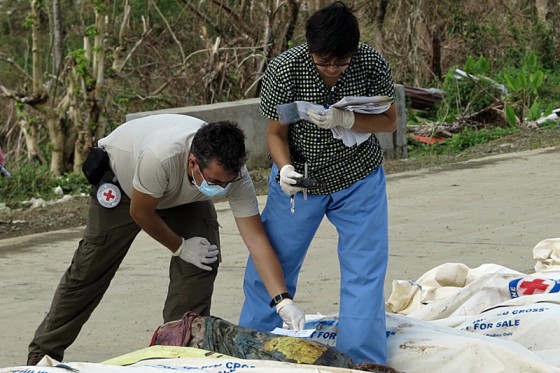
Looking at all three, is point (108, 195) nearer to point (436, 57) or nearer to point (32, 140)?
point (32, 140)

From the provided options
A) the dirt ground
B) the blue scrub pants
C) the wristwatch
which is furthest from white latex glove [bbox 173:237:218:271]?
the dirt ground

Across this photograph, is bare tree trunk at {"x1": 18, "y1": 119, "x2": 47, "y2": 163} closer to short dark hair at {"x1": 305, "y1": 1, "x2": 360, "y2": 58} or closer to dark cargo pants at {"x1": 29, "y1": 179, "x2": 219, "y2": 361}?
dark cargo pants at {"x1": 29, "y1": 179, "x2": 219, "y2": 361}

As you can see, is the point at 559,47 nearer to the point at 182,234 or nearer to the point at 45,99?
the point at 45,99

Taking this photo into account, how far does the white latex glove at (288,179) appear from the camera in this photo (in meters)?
4.37

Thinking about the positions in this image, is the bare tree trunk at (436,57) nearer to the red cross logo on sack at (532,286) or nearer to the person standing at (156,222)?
the red cross logo on sack at (532,286)

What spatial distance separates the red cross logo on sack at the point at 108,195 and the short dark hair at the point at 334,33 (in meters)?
1.12

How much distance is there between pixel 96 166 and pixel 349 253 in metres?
1.15

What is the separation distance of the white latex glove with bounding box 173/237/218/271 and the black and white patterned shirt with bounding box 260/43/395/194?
590 mm

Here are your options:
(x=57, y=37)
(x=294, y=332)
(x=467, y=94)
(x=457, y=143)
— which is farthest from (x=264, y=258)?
(x=57, y=37)

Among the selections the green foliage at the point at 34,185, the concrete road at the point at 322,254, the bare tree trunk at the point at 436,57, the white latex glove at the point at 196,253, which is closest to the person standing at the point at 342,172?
the white latex glove at the point at 196,253

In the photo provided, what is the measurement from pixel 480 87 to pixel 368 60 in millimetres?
10957

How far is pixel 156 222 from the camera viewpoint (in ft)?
15.2

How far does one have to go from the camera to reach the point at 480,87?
15172 millimetres

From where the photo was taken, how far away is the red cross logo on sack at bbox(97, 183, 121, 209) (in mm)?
4863
